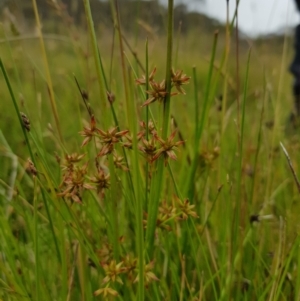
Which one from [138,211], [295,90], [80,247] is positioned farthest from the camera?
[295,90]

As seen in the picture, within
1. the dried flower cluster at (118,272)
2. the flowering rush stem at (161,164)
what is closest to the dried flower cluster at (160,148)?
→ the flowering rush stem at (161,164)

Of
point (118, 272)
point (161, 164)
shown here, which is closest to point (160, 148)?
point (161, 164)

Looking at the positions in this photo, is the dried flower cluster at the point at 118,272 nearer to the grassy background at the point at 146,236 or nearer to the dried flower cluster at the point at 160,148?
the grassy background at the point at 146,236

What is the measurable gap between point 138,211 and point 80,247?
129 millimetres

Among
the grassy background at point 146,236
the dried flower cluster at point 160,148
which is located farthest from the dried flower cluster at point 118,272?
the dried flower cluster at point 160,148

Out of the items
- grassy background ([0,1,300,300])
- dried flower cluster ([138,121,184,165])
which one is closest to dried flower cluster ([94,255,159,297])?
grassy background ([0,1,300,300])

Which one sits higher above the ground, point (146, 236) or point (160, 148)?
point (160, 148)

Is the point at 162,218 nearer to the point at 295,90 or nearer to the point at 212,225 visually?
the point at 212,225

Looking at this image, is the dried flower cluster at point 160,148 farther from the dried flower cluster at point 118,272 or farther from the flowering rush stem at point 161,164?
the dried flower cluster at point 118,272

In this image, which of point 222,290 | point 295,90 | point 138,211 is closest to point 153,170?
point 138,211

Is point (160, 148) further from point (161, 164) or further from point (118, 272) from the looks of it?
point (118, 272)

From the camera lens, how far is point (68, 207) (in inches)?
18.0

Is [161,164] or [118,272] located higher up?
[161,164]

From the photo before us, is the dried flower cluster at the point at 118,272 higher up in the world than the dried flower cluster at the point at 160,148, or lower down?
lower down
